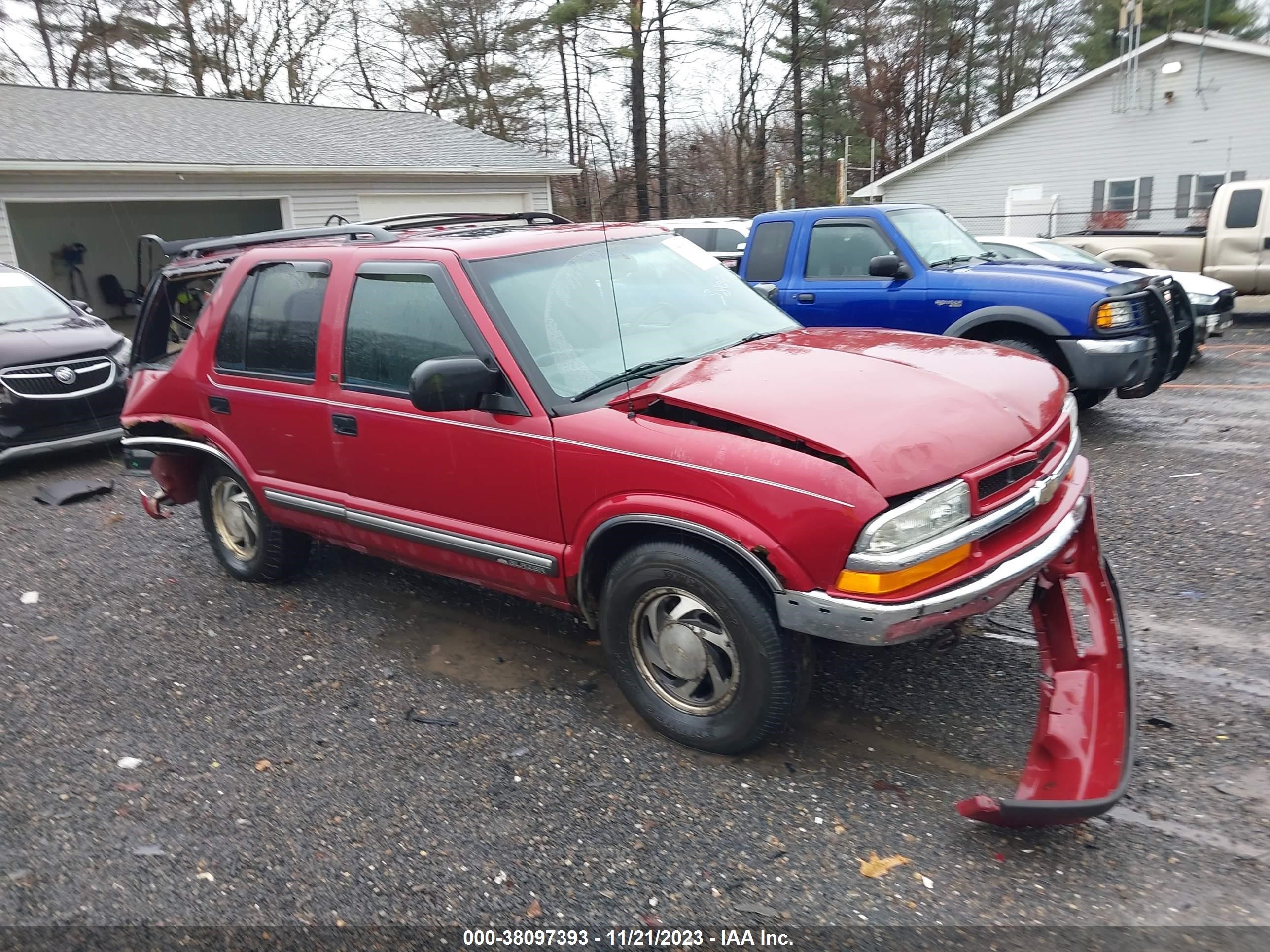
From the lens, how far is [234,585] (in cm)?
558

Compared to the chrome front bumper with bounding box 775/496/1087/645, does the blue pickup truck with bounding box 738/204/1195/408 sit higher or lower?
higher

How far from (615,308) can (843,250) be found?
4667 millimetres

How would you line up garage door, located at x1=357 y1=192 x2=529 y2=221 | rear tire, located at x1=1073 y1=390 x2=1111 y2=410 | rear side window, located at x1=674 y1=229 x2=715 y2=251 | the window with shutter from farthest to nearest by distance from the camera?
1. the window with shutter
2. garage door, located at x1=357 y1=192 x2=529 y2=221
3. rear side window, located at x1=674 y1=229 x2=715 y2=251
4. rear tire, located at x1=1073 y1=390 x2=1111 y2=410

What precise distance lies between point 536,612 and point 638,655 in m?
1.39

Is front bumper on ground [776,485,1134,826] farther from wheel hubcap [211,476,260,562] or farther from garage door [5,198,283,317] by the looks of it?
garage door [5,198,283,317]

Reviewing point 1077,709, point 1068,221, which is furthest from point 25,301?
point 1068,221

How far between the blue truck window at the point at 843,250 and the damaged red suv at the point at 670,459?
11.5 ft

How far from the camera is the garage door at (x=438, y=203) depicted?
17922 millimetres

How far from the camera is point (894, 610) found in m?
2.91

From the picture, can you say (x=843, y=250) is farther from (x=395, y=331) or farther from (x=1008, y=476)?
(x=1008, y=476)

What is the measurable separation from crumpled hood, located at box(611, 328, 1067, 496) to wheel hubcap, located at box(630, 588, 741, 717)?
717mm

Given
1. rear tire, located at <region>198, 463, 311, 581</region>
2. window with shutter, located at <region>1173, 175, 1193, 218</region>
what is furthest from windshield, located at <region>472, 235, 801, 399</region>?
window with shutter, located at <region>1173, 175, 1193, 218</region>

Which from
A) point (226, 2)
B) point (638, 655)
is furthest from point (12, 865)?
point (226, 2)

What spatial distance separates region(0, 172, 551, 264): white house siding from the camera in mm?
13703
